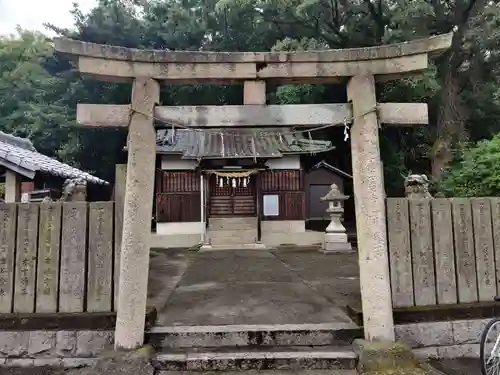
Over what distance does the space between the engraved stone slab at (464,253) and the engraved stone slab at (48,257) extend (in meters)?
4.71

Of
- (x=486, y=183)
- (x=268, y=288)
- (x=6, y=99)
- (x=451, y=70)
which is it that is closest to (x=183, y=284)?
(x=268, y=288)

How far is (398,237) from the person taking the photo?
4.48 m

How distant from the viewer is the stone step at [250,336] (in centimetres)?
419

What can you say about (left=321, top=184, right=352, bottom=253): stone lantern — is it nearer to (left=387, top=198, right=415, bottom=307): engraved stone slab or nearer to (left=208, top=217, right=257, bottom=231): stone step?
(left=208, top=217, right=257, bottom=231): stone step

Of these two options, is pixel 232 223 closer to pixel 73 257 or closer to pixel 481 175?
pixel 481 175

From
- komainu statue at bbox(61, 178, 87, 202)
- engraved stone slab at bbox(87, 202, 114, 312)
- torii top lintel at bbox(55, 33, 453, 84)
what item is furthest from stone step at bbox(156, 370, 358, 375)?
torii top lintel at bbox(55, 33, 453, 84)

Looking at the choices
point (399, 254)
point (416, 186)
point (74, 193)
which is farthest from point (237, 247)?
point (399, 254)

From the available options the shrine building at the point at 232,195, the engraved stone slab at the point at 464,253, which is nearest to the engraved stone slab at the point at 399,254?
the engraved stone slab at the point at 464,253

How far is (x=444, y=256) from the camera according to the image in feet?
14.9

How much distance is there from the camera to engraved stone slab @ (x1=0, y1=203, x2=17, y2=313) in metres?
4.18

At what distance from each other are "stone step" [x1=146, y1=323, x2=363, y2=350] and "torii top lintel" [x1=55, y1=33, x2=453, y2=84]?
284cm

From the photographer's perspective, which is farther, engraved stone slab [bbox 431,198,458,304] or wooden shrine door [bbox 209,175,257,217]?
wooden shrine door [bbox 209,175,257,217]

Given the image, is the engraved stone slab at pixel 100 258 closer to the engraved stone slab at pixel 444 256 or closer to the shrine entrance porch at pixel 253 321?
the shrine entrance porch at pixel 253 321

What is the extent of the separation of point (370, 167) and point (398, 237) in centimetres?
97
